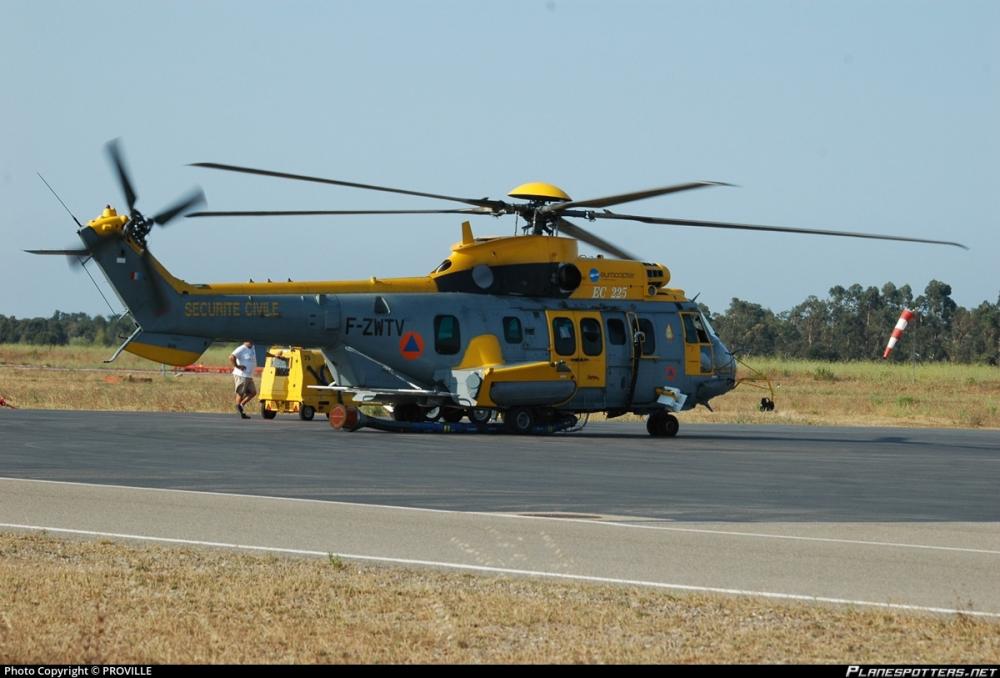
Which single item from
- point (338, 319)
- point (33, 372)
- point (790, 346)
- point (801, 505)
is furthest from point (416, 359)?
point (790, 346)

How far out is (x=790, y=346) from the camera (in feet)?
412

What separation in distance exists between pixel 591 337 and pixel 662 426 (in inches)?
93.5

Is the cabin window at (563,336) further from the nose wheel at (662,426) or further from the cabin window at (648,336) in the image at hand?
the nose wheel at (662,426)

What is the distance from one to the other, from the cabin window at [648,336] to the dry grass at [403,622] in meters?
20.0

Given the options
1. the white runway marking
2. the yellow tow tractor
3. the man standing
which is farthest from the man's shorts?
the white runway marking

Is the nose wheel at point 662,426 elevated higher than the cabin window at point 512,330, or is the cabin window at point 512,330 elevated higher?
the cabin window at point 512,330

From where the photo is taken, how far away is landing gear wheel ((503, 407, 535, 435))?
2880 centimetres

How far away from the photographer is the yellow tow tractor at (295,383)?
3256 centimetres

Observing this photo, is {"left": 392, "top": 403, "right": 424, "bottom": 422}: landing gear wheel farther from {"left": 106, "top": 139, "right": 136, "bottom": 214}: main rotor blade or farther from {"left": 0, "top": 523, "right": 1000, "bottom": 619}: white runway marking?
{"left": 0, "top": 523, "right": 1000, "bottom": 619}: white runway marking

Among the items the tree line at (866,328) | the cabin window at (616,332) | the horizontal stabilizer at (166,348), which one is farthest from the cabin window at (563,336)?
the tree line at (866,328)

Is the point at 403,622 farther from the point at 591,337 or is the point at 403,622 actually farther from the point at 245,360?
the point at 245,360

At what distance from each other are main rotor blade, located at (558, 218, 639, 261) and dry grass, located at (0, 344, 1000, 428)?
9.95 metres

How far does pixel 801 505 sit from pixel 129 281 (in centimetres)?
1342
